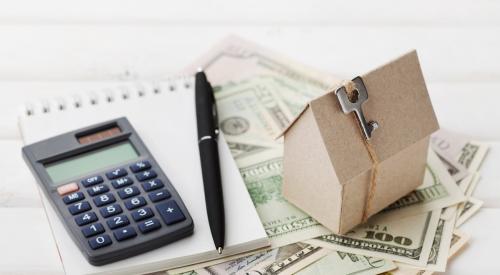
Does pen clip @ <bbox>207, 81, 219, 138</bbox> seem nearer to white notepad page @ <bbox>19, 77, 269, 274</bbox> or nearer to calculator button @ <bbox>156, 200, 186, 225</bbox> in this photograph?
white notepad page @ <bbox>19, 77, 269, 274</bbox>

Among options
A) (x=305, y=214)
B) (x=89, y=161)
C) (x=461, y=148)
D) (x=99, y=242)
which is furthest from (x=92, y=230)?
(x=461, y=148)

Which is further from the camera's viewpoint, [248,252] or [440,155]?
[440,155]

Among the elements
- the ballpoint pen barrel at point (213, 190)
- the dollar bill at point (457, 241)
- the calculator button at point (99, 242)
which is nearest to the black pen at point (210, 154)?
the ballpoint pen barrel at point (213, 190)

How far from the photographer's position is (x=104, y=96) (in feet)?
3.25

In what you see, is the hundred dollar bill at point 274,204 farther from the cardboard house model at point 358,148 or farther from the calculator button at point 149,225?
the calculator button at point 149,225

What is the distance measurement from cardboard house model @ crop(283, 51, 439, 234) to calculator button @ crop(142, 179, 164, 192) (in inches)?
5.3

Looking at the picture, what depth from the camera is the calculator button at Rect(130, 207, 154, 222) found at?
766 millimetres

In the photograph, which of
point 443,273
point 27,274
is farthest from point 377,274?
point 27,274

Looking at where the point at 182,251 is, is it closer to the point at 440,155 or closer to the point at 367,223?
the point at 367,223

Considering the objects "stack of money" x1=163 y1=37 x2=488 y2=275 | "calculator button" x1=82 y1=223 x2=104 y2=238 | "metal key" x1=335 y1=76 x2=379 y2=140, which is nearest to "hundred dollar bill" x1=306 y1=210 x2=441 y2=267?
"stack of money" x1=163 y1=37 x2=488 y2=275

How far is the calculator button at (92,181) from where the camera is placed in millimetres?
808

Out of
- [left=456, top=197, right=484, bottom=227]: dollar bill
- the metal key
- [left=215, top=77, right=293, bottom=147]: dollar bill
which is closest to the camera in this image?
the metal key

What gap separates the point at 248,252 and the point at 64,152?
243 mm

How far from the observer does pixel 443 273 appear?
29.9 inches
